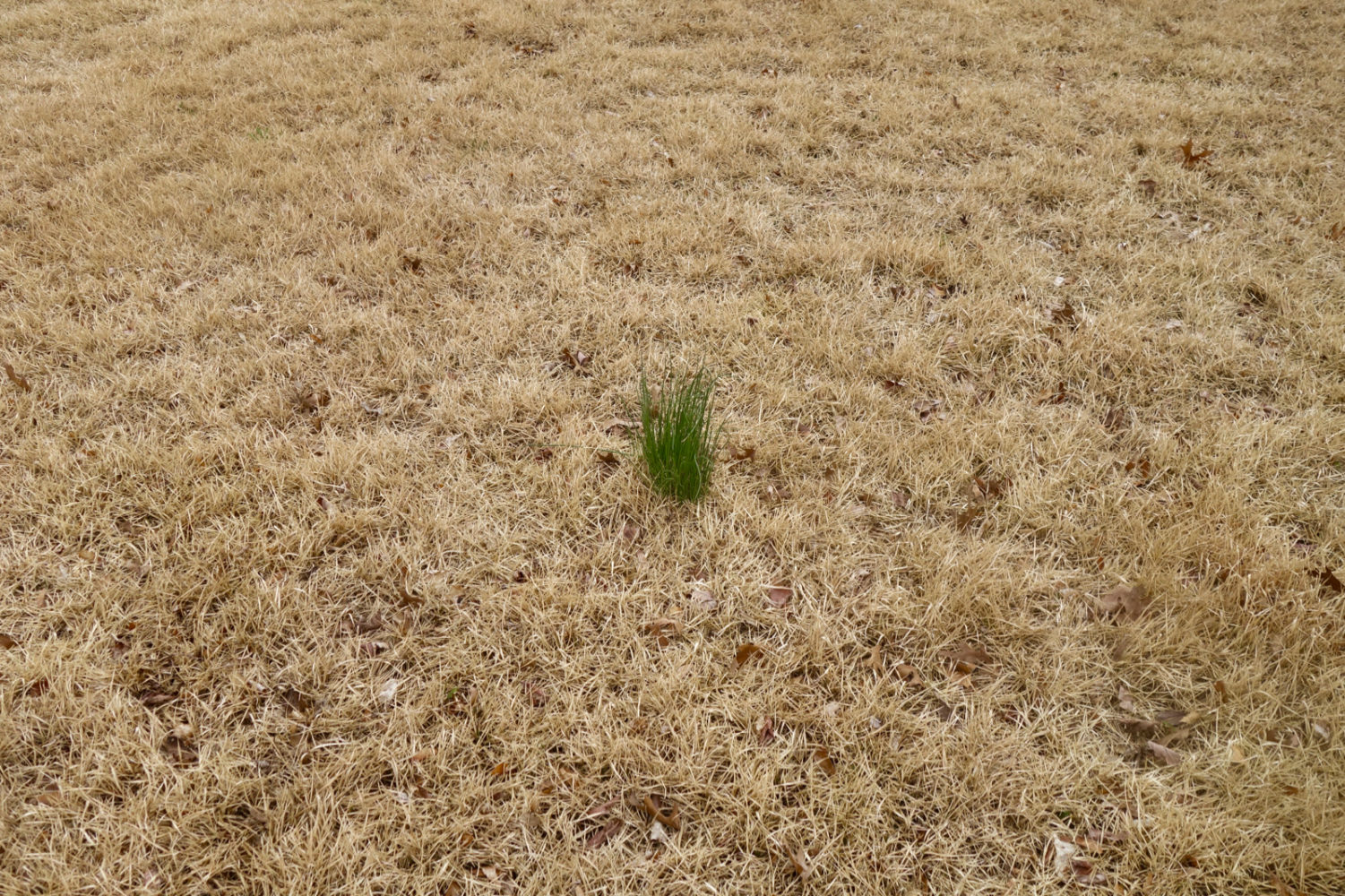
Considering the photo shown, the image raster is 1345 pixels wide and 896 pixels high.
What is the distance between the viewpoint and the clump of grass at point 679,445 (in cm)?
285

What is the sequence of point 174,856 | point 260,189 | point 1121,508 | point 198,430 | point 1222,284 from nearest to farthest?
point 174,856 → point 1121,508 → point 198,430 → point 1222,284 → point 260,189

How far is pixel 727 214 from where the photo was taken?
4914mm

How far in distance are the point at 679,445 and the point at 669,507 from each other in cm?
29

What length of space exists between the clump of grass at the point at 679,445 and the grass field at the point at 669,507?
5.2 inches

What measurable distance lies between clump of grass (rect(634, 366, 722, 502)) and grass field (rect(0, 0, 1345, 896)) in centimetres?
13

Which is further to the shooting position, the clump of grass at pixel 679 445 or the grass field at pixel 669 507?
the clump of grass at pixel 679 445

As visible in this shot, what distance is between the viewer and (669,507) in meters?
3.00

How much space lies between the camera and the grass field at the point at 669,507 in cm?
207

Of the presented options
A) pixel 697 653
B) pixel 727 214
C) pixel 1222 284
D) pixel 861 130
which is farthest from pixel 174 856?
pixel 861 130

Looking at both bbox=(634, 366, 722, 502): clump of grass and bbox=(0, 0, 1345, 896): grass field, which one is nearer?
bbox=(0, 0, 1345, 896): grass field

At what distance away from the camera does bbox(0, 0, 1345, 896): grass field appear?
2.07m

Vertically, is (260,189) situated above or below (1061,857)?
above

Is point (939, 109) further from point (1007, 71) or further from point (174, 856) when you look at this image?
point (174, 856)

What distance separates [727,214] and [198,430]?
3432 mm
